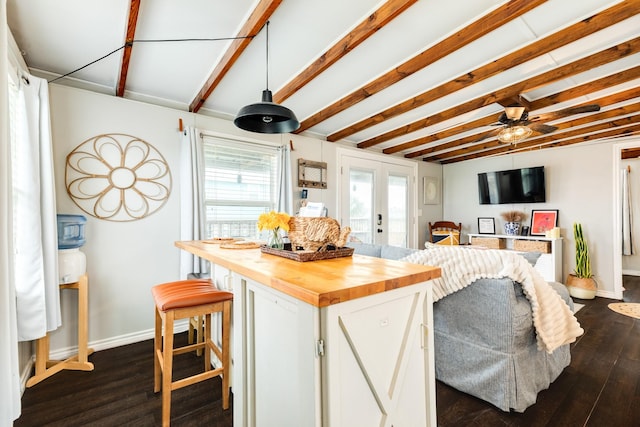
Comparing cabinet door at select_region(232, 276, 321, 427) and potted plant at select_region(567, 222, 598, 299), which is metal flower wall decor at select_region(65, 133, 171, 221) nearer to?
cabinet door at select_region(232, 276, 321, 427)

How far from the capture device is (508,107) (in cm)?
294

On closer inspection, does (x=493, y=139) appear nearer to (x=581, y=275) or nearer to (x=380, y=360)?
(x=581, y=275)

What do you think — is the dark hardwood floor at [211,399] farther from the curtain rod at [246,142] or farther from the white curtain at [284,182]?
the curtain rod at [246,142]

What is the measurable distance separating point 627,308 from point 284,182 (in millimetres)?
4540

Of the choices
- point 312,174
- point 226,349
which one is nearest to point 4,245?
point 226,349

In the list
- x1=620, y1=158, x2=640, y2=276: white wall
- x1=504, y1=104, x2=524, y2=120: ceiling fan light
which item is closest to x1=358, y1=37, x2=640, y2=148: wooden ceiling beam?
x1=504, y1=104, x2=524, y2=120: ceiling fan light

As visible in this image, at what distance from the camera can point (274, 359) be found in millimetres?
1134

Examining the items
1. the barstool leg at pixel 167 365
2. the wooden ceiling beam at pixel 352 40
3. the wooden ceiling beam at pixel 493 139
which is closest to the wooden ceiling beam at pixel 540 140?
the wooden ceiling beam at pixel 493 139

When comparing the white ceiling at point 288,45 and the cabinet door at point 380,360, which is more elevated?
the white ceiling at point 288,45

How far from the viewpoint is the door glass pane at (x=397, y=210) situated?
508cm

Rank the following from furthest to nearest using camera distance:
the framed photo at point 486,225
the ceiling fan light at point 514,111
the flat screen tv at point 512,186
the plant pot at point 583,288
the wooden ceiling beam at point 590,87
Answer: the framed photo at point 486,225 < the flat screen tv at point 512,186 < the plant pot at point 583,288 < the ceiling fan light at point 514,111 < the wooden ceiling beam at point 590,87

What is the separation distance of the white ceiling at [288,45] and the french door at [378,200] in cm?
167

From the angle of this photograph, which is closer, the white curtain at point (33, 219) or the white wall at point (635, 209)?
the white curtain at point (33, 219)

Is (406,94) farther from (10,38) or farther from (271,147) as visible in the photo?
(10,38)
